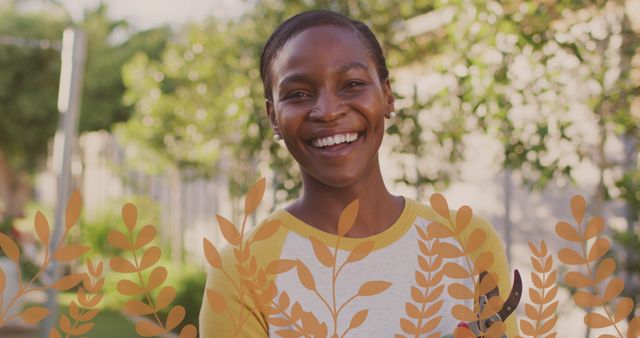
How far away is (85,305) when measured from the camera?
98cm

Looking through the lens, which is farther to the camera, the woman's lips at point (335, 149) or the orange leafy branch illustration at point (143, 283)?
the woman's lips at point (335, 149)

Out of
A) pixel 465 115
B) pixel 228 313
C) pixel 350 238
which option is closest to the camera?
pixel 228 313

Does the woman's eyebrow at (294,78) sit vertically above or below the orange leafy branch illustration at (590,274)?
above

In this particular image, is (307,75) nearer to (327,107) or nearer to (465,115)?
(327,107)

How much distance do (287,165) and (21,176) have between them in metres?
35.7

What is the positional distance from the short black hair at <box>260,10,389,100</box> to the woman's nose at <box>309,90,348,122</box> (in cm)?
11

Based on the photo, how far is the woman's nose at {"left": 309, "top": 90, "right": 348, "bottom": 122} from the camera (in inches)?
50.3

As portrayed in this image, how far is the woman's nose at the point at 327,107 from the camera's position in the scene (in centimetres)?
128
